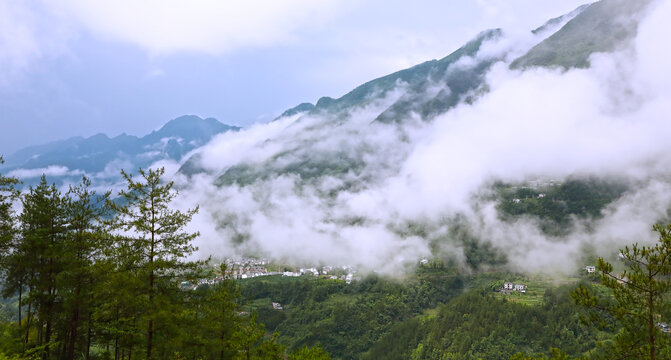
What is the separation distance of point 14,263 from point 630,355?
4076 cm

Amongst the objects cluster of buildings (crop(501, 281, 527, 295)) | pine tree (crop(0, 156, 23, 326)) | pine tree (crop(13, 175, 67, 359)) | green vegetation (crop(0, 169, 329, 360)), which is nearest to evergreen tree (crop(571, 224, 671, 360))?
green vegetation (crop(0, 169, 329, 360))

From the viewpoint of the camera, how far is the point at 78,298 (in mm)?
27391

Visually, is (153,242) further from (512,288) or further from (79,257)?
(512,288)

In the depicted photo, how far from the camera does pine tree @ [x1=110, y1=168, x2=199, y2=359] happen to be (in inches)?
913

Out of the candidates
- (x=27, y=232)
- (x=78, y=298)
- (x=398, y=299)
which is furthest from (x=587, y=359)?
(x=398, y=299)

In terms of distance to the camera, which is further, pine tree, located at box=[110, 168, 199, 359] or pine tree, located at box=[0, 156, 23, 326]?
pine tree, located at box=[0, 156, 23, 326]

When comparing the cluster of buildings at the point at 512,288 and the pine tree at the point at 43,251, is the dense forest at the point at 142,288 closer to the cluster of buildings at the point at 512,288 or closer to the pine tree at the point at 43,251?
the pine tree at the point at 43,251

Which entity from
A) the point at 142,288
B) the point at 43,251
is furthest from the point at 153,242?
the point at 43,251

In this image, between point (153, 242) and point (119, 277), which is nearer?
point (119, 277)

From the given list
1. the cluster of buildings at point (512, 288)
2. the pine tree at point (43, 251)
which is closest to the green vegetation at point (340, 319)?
the cluster of buildings at point (512, 288)

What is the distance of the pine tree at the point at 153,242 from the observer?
23.2 meters

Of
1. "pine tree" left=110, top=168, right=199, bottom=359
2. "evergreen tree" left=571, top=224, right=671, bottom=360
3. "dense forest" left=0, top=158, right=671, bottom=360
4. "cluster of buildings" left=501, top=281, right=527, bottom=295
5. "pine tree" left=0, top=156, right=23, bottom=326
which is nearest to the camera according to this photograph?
"evergreen tree" left=571, top=224, right=671, bottom=360

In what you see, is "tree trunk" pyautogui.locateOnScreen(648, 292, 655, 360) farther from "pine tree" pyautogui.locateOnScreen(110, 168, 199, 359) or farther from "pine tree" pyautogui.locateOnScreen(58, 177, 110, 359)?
"pine tree" pyautogui.locateOnScreen(58, 177, 110, 359)

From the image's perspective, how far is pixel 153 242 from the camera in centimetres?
2406
